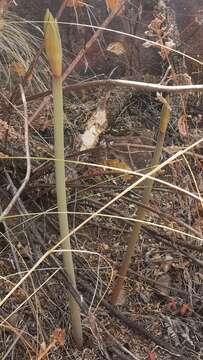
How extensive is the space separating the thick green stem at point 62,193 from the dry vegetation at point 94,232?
31mm

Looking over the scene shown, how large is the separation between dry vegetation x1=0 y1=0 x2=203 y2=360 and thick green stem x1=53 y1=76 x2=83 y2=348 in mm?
31

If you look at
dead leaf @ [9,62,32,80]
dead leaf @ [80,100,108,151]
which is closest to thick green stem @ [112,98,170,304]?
dead leaf @ [80,100,108,151]

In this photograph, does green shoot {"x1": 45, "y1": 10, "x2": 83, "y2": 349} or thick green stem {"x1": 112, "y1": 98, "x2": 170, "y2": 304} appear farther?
thick green stem {"x1": 112, "y1": 98, "x2": 170, "y2": 304}

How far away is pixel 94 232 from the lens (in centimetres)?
175

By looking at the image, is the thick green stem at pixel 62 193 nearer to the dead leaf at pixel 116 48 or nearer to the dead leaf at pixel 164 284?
the dead leaf at pixel 164 284

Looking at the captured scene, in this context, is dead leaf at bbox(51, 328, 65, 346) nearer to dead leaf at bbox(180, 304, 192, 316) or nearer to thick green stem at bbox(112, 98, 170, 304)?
thick green stem at bbox(112, 98, 170, 304)

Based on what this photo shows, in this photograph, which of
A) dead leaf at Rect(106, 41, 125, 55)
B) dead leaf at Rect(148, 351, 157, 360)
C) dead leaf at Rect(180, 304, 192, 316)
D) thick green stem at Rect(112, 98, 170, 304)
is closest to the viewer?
thick green stem at Rect(112, 98, 170, 304)

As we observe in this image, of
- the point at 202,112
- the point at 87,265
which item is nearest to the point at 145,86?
the point at 87,265

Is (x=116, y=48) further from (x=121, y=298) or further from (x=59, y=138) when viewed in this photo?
(x=59, y=138)

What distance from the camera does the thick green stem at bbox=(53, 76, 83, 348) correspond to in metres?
1.01

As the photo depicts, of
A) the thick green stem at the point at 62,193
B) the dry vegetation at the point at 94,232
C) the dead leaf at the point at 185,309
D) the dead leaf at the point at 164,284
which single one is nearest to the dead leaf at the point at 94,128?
the dry vegetation at the point at 94,232

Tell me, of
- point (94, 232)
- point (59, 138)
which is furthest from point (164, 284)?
point (59, 138)

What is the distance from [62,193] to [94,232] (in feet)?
2.14

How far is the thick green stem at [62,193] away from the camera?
1.01 meters
